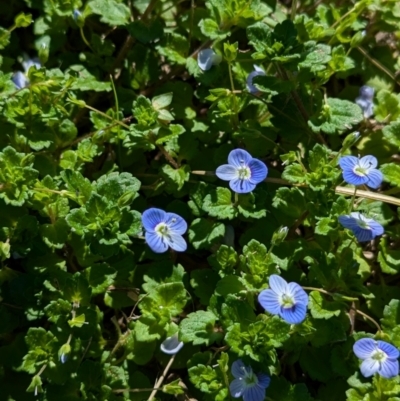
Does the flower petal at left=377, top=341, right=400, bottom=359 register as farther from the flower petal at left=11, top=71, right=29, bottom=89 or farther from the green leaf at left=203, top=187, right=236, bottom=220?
the flower petal at left=11, top=71, right=29, bottom=89

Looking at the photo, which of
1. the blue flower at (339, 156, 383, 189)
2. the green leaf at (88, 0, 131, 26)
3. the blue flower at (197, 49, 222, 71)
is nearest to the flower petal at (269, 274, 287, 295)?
the blue flower at (339, 156, 383, 189)

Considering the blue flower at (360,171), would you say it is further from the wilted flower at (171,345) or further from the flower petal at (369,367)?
the wilted flower at (171,345)

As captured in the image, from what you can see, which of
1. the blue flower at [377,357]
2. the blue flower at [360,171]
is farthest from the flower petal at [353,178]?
the blue flower at [377,357]

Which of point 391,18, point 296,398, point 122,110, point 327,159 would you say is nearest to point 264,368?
point 296,398

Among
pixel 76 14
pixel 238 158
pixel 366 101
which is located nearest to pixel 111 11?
pixel 76 14

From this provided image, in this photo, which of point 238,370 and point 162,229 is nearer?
point 238,370

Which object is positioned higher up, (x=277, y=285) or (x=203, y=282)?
(x=277, y=285)

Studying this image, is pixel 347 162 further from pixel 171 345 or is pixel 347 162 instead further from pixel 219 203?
pixel 171 345
